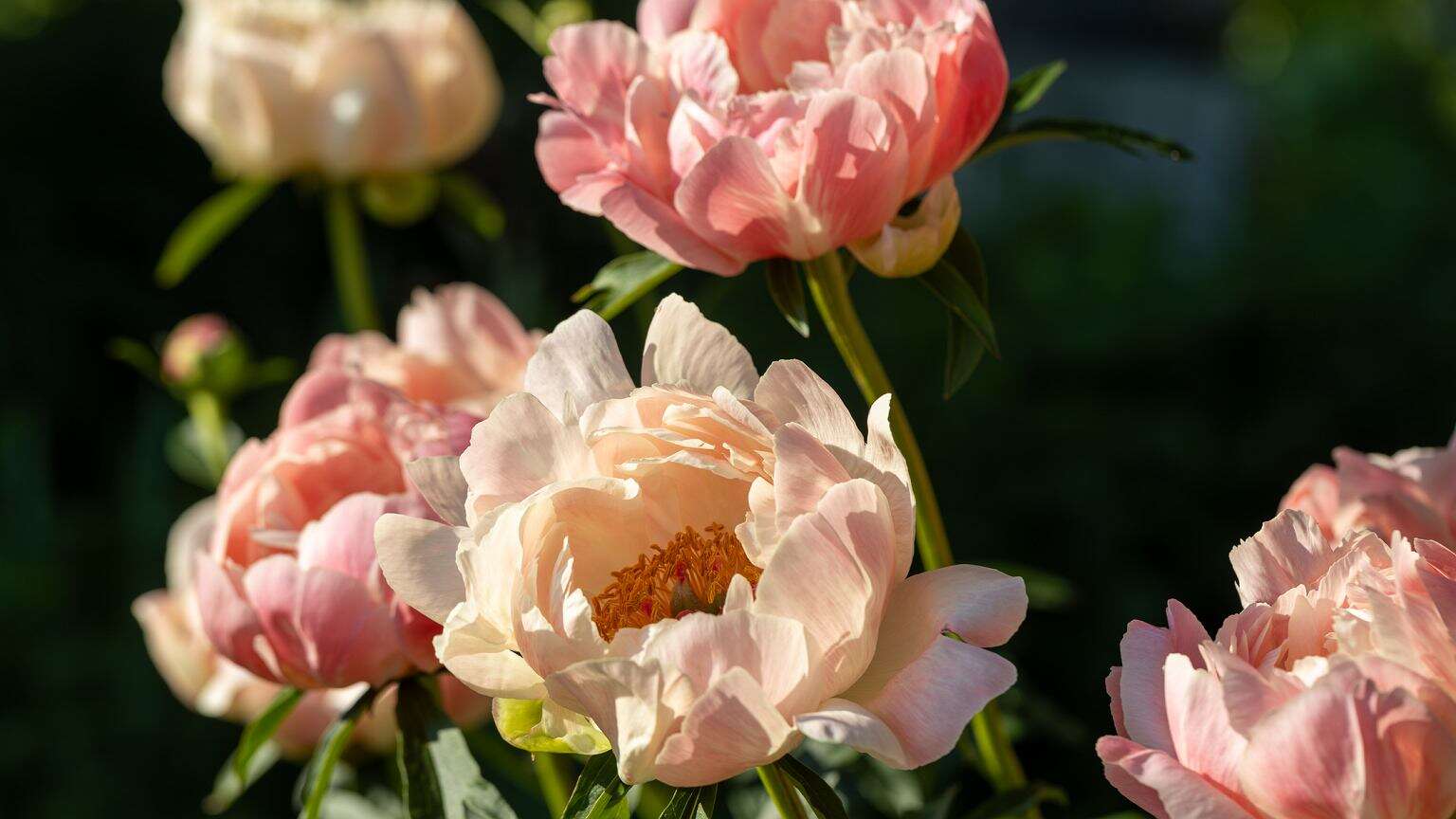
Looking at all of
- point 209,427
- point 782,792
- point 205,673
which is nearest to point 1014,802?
point 782,792

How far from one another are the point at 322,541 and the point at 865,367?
0.59 feet

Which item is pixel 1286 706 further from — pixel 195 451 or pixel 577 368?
pixel 195 451

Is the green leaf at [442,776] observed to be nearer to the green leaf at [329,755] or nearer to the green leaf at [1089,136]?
the green leaf at [329,755]

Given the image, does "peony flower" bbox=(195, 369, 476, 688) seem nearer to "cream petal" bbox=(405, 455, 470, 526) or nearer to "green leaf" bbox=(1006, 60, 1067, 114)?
"cream petal" bbox=(405, 455, 470, 526)

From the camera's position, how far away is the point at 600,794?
1.19ft

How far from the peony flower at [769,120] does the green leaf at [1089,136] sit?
0.03 metres

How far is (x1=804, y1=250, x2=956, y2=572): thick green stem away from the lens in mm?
454

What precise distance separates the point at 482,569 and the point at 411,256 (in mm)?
1832

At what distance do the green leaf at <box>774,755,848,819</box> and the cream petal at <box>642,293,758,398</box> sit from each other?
10 centimetres

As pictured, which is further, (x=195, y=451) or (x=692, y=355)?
(x=195, y=451)

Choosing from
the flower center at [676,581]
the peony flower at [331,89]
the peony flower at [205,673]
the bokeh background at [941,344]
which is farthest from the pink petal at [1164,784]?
the bokeh background at [941,344]

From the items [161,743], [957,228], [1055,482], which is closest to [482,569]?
[957,228]

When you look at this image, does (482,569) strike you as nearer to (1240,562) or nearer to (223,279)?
(1240,562)

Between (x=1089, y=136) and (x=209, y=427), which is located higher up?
(x=1089, y=136)
